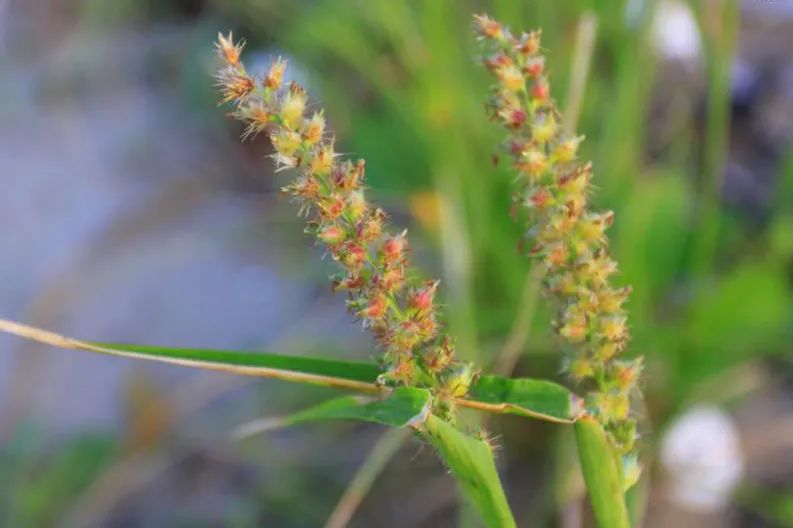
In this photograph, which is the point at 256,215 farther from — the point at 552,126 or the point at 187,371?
the point at 552,126

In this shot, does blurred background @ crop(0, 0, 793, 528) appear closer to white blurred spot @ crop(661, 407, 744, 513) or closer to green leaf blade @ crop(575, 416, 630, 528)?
white blurred spot @ crop(661, 407, 744, 513)

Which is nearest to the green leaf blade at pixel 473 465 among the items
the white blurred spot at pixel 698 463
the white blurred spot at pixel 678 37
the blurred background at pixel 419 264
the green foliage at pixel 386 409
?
the green foliage at pixel 386 409

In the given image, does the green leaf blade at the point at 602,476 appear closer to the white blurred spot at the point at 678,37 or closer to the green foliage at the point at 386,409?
the green foliage at the point at 386,409

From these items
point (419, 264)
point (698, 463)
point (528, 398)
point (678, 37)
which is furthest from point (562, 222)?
point (678, 37)

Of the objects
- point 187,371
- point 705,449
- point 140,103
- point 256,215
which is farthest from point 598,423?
point 140,103

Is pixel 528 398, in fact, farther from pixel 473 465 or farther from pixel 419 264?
pixel 419 264

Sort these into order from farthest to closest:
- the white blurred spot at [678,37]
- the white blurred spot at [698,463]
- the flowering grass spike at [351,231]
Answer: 1. the white blurred spot at [678,37]
2. the white blurred spot at [698,463]
3. the flowering grass spike at [351,231]
